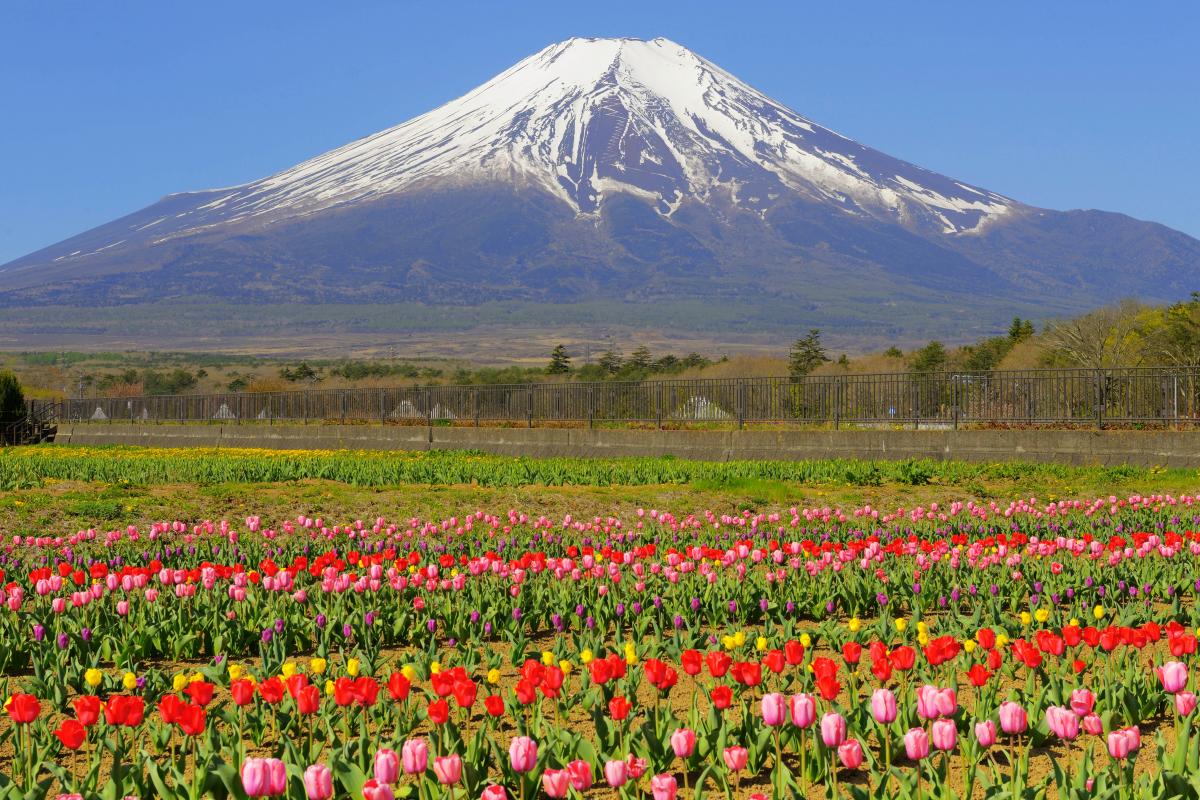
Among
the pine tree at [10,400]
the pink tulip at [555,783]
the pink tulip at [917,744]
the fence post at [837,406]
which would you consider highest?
the pine tree at [10,400]

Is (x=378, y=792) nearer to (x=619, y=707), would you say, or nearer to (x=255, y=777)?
(x=255, y=777)

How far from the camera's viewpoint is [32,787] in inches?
189

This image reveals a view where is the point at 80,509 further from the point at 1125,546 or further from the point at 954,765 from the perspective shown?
the point at 954,765

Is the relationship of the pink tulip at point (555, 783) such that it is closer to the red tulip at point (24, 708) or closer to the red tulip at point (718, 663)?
the red tulip at point (718, 663)

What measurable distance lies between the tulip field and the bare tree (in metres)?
33.0

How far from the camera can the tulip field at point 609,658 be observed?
486cm

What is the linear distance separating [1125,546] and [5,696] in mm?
7682

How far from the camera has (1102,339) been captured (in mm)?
48344

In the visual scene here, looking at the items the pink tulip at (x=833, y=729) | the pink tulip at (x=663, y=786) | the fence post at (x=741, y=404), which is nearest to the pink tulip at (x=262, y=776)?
the pink tulip at (x=663, y=786)

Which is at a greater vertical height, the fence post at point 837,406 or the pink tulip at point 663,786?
the fence post at point 837,406

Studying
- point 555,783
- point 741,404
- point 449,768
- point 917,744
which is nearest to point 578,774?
point 555,783

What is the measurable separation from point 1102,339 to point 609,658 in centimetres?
4604

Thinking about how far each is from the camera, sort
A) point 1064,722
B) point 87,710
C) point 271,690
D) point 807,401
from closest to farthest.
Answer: point 1064,722 → point 87,710 → point 271,690 → point 807,401

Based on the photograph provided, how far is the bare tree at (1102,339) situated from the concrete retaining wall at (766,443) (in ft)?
64.2
